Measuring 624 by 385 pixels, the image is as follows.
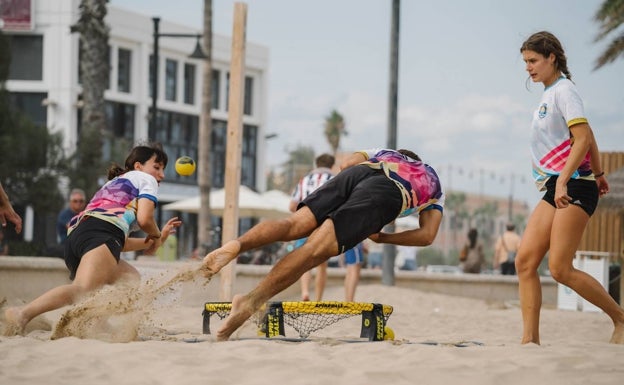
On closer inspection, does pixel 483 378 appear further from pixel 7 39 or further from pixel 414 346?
pixel 7 39

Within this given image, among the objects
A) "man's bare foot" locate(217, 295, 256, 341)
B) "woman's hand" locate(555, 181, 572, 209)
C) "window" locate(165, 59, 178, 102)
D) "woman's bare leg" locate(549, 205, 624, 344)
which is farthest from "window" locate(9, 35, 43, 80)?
"woman's hand" locate(555, 181, 572, 209)

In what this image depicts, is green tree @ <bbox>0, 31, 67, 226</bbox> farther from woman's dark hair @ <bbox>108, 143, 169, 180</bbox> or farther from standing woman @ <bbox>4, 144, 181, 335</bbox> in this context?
standing woman @ <bbox>4, 144, 181, 335</bbox>

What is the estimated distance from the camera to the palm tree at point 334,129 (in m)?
88.2

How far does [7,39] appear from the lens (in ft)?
92.4

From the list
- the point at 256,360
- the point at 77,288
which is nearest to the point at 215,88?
the point at 77,288

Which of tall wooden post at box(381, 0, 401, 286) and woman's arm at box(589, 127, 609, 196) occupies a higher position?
tall wooden post at box(381, 0, 401, 286)

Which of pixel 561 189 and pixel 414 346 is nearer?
pixel 414 346

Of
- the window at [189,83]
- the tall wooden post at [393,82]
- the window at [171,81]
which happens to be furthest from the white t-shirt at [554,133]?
the window at [189,83]

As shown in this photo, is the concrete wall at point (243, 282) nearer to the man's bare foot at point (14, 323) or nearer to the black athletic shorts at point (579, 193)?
the man's bare foot at point (14, 323)

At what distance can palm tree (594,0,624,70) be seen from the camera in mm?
26344

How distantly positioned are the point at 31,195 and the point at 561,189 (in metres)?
28.3

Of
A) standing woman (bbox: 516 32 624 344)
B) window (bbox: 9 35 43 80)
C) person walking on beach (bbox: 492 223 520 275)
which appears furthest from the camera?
window (bbox: 9 35 43 80)

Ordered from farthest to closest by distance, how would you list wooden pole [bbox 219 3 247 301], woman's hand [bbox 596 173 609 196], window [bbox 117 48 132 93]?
window [bbox 117 48 132 93]
wooden pole [bbox 219 3 247 301]
woman's hand [bbox 596 173 609 196]

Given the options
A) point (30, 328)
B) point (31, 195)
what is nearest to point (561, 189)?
point (30, 328)
